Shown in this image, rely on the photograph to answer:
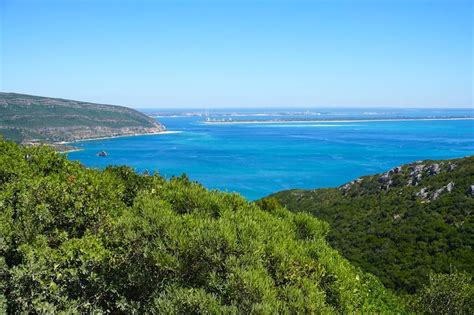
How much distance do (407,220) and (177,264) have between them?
35239 millimetres

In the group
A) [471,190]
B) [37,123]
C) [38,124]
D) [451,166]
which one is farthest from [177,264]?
[37,123]

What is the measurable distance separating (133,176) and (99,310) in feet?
31.8

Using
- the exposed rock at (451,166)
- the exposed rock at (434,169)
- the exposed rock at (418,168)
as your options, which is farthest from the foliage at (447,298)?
the exposed rock at (418,168)

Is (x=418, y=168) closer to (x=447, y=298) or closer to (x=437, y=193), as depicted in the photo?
(x=437, y=193)

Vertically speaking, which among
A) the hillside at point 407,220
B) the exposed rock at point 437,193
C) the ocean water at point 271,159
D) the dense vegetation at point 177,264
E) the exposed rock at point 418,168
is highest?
the dense vegetation at point 177,264

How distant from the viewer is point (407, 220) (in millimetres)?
37188

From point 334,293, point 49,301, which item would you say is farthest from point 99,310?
point 334,293

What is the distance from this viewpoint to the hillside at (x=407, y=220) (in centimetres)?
2816

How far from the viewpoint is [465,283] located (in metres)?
19.7

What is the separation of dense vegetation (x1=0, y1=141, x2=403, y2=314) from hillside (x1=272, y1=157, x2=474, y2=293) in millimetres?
20716

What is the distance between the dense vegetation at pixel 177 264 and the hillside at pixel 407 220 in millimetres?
20716

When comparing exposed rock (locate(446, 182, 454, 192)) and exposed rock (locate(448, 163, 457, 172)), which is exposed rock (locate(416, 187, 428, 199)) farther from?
exposed rock (locate(448, 163, 457, 172))

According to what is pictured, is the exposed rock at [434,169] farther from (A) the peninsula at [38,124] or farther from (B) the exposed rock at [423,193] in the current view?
(A) the peninsula at [38,124]

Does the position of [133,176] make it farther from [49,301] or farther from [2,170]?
[49,301]
